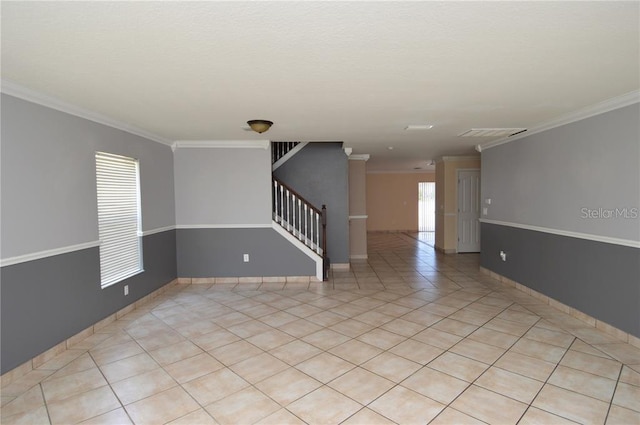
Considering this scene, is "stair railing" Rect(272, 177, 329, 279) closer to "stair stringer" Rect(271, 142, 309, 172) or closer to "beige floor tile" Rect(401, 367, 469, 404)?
"stair stringer" Rect(271, 142, 309, 172)

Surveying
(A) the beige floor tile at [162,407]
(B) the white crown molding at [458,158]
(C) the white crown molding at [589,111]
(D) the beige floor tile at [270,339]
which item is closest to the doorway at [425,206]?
(B) the white crown molding at [458,158]

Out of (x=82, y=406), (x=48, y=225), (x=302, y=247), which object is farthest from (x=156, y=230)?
(x=82, y=406)

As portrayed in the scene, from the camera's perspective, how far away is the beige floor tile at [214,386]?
240cm

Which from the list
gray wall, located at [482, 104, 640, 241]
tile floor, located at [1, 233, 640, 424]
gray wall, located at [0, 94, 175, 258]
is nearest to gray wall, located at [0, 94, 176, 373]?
gray wall, located at [0, 94, 175, 258]

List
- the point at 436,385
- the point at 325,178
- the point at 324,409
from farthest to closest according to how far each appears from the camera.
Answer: the point at 325,178 → the point at 436,385 → the point at 324,409

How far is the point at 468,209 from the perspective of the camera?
26.1 feet

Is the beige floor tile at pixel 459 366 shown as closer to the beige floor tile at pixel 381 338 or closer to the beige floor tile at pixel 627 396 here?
the beige floor tile at pixel 381 338

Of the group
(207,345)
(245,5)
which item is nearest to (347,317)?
(207,345)

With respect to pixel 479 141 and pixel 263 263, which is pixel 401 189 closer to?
pixel 479 141

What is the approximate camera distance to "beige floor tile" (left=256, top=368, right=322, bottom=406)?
2394 millimetres

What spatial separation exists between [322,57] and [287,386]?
2340 millimetres

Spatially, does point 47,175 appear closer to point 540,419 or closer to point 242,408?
point 242,408

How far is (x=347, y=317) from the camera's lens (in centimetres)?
394

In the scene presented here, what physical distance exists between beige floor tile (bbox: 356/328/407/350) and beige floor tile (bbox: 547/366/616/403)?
4.05ft
